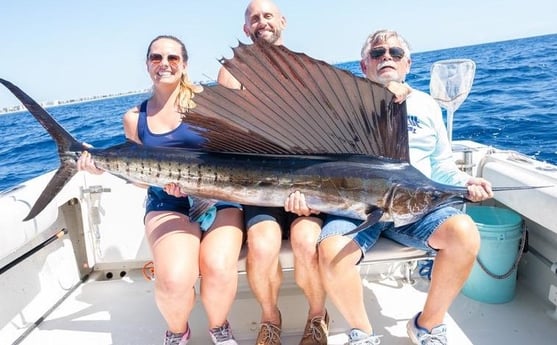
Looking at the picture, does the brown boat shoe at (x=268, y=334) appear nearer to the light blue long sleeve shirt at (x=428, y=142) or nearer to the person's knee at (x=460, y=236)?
the person's knee at (x=460, y=236)

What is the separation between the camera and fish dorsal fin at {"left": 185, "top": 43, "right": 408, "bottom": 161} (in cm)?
161

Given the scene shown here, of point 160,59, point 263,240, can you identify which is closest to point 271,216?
point 263,240

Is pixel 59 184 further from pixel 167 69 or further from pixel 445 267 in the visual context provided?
pixel 445 267

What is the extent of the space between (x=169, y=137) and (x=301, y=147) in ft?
2.14

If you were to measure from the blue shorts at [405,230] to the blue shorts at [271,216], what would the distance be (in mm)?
146

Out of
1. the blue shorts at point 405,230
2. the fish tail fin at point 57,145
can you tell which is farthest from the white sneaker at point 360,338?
the fish tail fin at point 57,145

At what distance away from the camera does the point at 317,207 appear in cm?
172

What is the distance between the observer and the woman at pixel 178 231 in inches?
66.5

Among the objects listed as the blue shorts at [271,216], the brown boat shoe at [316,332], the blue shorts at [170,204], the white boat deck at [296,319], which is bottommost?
the white boat deck at [296,319]

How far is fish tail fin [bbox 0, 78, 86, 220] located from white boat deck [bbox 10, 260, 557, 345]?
0.65 metres

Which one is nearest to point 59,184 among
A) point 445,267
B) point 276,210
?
point 276,210

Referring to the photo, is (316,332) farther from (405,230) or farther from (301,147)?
(301,147)

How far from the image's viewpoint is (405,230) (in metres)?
1.80

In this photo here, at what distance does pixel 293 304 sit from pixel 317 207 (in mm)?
670
